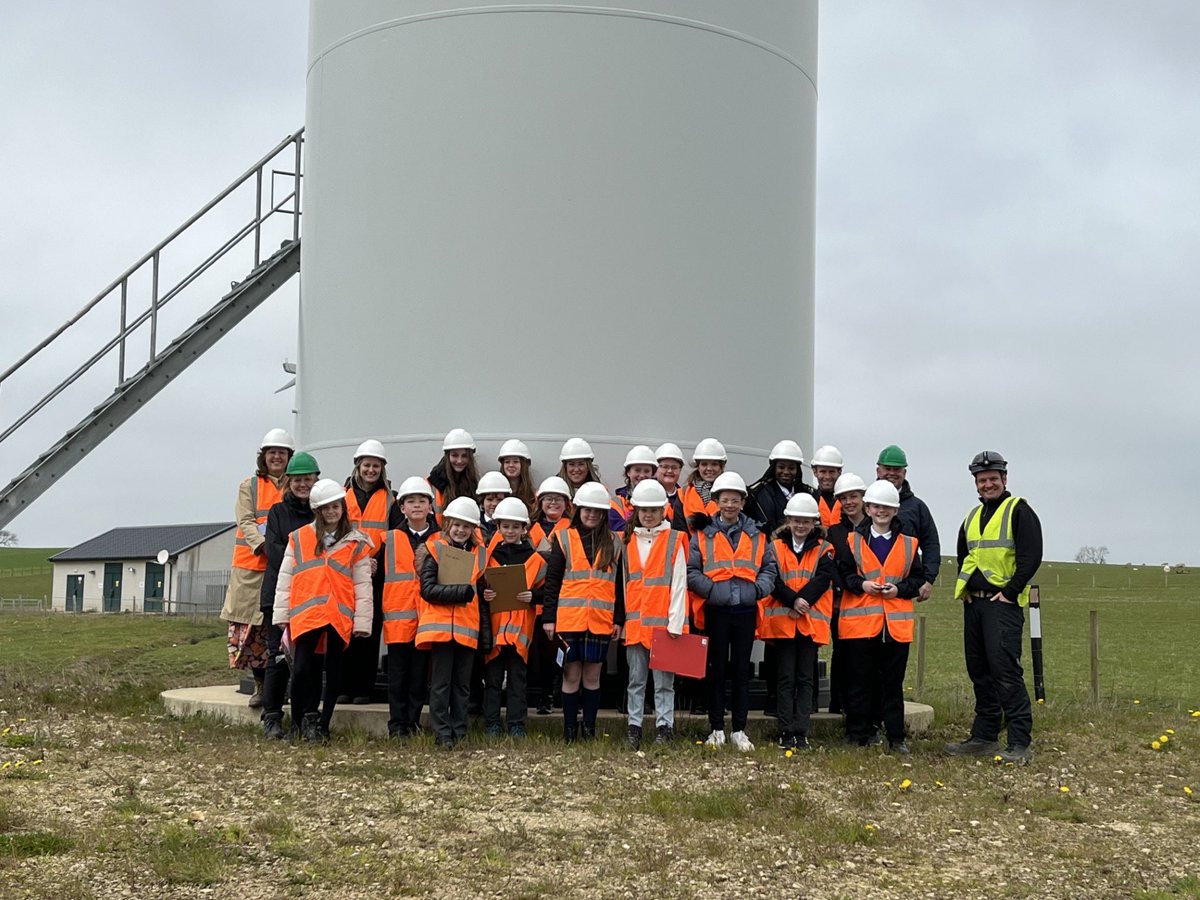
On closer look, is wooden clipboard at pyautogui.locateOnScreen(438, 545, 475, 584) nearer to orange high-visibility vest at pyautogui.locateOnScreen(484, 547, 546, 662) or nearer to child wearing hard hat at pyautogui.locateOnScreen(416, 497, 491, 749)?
child wearing hard hat at pyautogui.locateOnScreen(416, 497, 491, 749)

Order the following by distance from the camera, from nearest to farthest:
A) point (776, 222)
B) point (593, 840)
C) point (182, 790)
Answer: point (593, 840) → point (182, 790) → point (776, 222)

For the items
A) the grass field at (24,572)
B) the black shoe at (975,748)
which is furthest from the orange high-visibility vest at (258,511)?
the grass field at (24,572)

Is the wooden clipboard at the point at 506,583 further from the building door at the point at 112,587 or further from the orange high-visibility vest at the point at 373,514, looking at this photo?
the building door at the point at 112,587

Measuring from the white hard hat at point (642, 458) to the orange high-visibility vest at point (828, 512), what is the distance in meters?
1.20

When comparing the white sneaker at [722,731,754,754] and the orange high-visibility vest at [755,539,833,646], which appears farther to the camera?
the orange high-visibility vest at [755,539,833,646]

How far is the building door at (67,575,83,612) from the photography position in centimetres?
5247

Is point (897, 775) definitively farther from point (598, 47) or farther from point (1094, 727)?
point (598, 47)

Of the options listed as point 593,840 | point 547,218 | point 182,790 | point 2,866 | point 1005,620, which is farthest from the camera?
point 547,218

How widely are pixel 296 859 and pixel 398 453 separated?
472cm

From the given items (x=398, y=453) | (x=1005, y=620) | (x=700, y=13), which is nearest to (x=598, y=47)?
(x=700, y=13)

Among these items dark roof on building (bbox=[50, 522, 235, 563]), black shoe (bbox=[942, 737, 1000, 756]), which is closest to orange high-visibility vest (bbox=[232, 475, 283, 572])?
Result: black shoe (bbox=[942, 737, 1000, 756])

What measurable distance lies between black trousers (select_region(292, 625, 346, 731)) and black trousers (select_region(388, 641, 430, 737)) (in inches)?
13.4

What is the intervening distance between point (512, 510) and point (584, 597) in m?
0.73

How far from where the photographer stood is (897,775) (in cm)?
801
